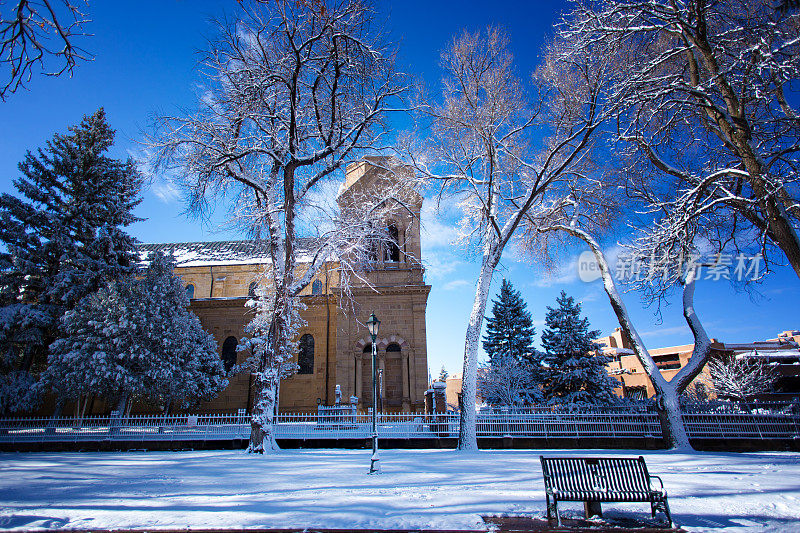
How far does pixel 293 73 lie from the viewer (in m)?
14.0


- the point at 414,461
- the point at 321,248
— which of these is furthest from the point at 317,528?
the point at 321,248

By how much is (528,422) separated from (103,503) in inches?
540

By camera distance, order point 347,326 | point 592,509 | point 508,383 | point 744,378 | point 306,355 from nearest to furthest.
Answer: point 592,509 → point 347,326 → point 306,355 → point 508,383 → point 744,378

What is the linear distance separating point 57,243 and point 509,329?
32431mm

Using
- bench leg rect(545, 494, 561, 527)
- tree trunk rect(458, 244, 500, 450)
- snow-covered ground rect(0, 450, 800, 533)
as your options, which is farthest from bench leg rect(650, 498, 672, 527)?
tree trunk rect(458, 244, 500, 450)

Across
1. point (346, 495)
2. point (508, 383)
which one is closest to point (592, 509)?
point (346, 495)

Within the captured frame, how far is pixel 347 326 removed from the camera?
26188 mm

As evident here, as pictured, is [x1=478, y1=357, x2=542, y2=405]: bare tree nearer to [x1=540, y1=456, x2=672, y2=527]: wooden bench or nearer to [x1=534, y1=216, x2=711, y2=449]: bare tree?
[x1=534, y1=216, x2=711, y2=449]: bare tree

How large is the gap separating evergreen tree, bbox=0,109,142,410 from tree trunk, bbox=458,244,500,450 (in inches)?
878

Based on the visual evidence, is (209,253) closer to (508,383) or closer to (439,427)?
(508,383)

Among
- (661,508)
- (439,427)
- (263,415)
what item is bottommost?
(439,427)

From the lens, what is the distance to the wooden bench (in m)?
5.09

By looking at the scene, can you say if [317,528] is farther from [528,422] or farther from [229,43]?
[229,43]

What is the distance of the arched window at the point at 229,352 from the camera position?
29.3 m
